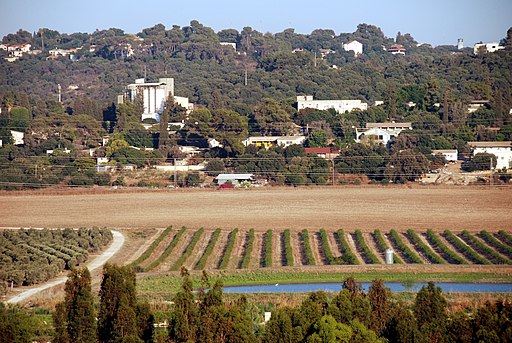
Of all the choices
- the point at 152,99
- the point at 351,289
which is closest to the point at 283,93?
the point at 152,99

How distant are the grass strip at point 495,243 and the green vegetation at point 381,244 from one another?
306 cm

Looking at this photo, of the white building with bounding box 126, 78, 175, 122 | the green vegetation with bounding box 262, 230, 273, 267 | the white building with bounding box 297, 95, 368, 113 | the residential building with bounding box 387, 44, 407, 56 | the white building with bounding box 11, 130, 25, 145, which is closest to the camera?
the green vegetation with bounding box 262, 230, 273, 267

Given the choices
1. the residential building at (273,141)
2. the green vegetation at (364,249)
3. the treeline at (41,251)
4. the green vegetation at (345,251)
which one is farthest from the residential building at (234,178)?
the green vegetation at (364,249)

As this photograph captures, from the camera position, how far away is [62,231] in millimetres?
33000

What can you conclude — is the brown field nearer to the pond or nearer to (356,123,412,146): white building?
the pond

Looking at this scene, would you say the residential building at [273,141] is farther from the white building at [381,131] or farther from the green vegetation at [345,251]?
the green vegetation at [345,251]

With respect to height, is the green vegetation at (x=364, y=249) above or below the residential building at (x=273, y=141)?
below

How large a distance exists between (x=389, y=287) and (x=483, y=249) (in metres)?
6.71

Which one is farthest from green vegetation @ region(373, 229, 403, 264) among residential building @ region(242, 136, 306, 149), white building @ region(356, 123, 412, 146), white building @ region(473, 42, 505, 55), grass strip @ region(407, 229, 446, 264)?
white building @ region(473, 42, 505, 55)

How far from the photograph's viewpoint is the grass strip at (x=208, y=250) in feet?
94.7

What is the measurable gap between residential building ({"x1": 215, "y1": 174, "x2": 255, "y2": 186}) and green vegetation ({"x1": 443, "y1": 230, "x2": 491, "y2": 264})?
16.1 meters

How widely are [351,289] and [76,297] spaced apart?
5268 millimetres

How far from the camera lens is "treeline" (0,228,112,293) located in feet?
84.5

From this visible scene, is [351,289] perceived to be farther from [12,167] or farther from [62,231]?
[12,167]
